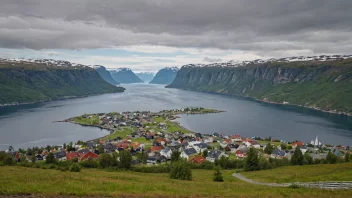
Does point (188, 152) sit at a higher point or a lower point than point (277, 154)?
lower

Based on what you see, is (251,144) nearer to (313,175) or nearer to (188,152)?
(188,152)

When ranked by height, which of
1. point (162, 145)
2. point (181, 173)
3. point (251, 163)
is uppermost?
point (181, 173)

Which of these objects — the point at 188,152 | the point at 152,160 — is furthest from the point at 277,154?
the point at 152,160

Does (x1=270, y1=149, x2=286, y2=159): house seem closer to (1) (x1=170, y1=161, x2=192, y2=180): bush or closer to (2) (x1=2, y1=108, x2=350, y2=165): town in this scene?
(2) (x1=2, y1=108, x2=350, y2=165): town

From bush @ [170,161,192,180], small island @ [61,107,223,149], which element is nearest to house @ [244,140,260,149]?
small island @ [61,107,223,149]

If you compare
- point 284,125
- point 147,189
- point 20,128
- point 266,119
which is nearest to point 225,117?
point 266,119

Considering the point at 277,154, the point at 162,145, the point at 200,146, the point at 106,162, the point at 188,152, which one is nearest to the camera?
the point at 106,162

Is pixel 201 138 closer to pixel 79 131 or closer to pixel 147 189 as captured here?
pixel 79 131

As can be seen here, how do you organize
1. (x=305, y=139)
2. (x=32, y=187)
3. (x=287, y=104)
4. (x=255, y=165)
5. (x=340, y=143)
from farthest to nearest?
(x=287, y=104)
(x=305, y=139)
(x=340, y=143)
(x=255, y=165)
(x=32, y=187)

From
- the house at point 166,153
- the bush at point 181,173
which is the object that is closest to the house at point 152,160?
the house at point 166,153

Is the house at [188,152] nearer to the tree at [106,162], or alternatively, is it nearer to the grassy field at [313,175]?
the tree at [106,162]
